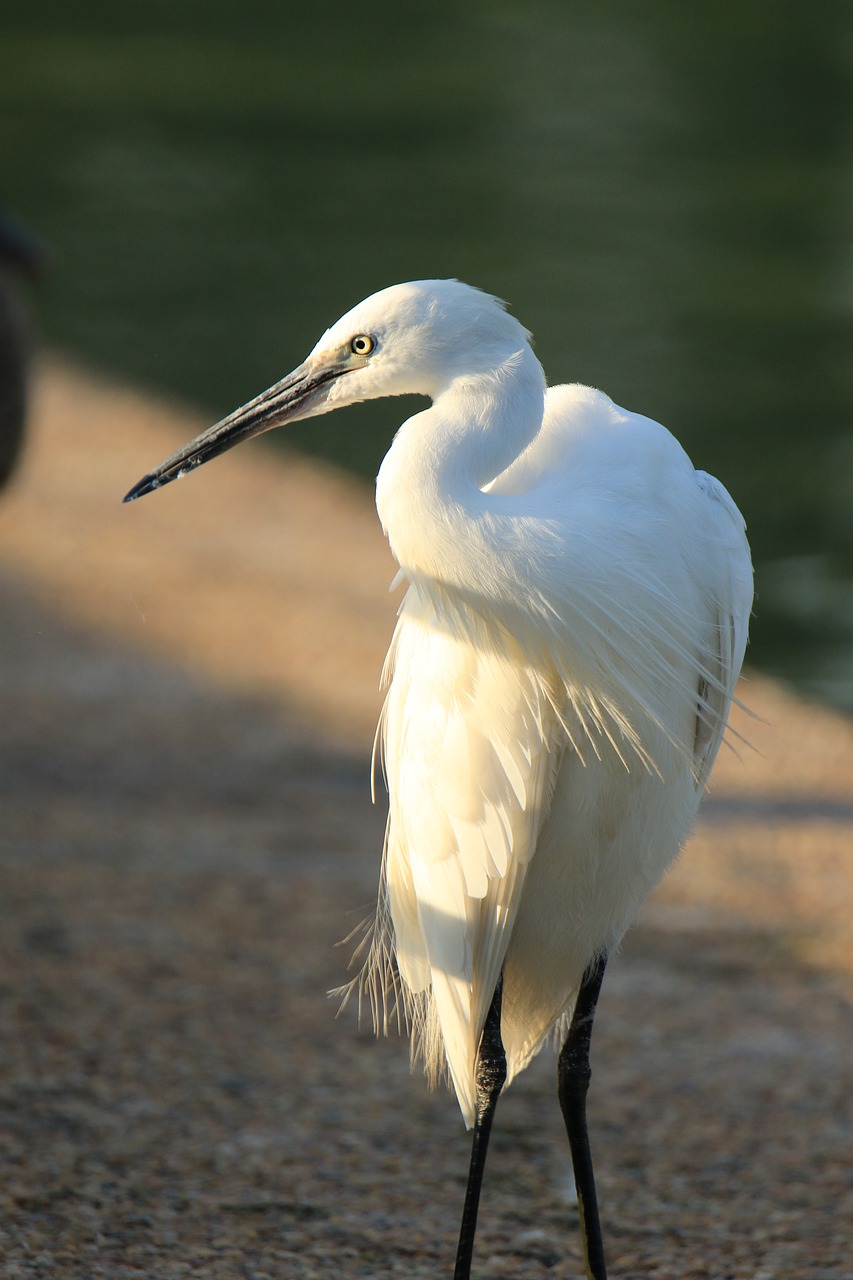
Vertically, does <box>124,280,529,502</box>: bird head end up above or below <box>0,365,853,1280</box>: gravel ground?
above

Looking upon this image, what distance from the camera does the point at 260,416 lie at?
2723mm

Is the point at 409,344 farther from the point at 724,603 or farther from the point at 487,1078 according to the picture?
the point at 487,1078

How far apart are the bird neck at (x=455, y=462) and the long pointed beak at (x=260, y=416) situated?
0.21m

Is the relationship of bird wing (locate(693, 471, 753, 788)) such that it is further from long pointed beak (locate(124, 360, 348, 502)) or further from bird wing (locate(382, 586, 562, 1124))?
long pointed beak (locate(124, 360, 348, 502))

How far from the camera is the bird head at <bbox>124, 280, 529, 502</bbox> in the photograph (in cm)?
256

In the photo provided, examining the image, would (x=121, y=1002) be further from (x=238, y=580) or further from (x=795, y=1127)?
(x=238, y=580)

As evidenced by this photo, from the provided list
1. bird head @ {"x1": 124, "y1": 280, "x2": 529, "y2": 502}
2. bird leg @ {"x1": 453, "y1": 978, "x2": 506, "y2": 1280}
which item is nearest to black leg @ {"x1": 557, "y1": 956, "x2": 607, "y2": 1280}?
bird leg @ {"x1": 453, "y1": 978, "x2": 506, "y2": 1280}

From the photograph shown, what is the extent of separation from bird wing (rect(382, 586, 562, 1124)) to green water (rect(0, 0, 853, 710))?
5390 millimetres

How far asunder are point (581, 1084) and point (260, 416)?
1484mm

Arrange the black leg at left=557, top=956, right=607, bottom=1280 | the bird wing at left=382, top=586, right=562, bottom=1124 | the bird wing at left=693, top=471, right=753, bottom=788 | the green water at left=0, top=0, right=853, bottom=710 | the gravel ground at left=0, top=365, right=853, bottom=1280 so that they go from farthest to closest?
1. the green water at left=0, top=0, right=853, bottom=710
2. the gravel ground at left=0, top=365, right=853, bottom=1280
3. the black leg at left=557, top=956, right=607, bottom=1280
4. the bird wing at left=693, top=471, right=753, bottom=788
5. the bird wing at left=382, top=586, right=562, bottom=1124

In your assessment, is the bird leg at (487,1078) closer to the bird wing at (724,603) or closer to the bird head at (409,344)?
the bird wing at (724,603)

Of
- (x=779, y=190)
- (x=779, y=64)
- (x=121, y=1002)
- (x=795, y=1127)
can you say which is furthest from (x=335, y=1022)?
(x=779, y=64)

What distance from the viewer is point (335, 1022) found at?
4.32 m

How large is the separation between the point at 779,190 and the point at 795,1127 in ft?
44.6
